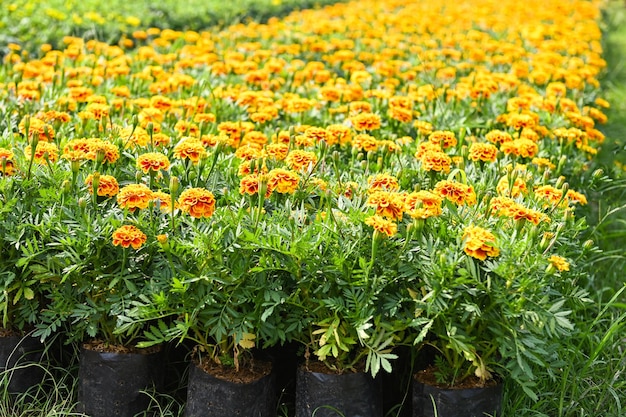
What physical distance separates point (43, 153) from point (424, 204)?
4.43ft

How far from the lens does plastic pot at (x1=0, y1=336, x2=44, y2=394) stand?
2830 mm

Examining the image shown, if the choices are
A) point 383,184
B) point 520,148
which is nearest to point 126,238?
point 383,184

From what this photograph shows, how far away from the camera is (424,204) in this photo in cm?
247

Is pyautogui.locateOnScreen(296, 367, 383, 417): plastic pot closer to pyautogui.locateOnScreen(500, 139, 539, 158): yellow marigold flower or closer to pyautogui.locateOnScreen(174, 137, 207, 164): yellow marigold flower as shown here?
pyautogui.locateOnScreen(174, 137, 207, 164): yellow marigold flower

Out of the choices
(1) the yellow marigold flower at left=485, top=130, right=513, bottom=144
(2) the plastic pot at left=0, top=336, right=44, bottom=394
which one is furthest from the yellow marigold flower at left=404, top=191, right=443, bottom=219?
(2) the plastic pot at left=0, top=336, right=44, bottom=394

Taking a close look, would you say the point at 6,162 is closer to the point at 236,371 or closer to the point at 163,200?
the point at 163,200

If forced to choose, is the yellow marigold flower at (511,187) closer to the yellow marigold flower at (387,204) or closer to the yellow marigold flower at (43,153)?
the yellow marigold flower at (387,204)

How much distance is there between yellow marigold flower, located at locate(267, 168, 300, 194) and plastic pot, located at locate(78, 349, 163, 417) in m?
0.72

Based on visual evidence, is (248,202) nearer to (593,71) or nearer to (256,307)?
(256,307)

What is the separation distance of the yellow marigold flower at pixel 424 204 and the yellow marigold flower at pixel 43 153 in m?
1.28

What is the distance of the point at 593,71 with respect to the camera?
5.51 metres

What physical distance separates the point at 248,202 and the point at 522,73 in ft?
9.94

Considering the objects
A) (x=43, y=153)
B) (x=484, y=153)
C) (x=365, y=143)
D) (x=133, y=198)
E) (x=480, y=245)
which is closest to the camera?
(x=480, y=245)

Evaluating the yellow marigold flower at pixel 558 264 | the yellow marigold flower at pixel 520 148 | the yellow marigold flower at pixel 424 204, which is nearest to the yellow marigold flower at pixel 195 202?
the yellow marigold flower at pixel 424 204
